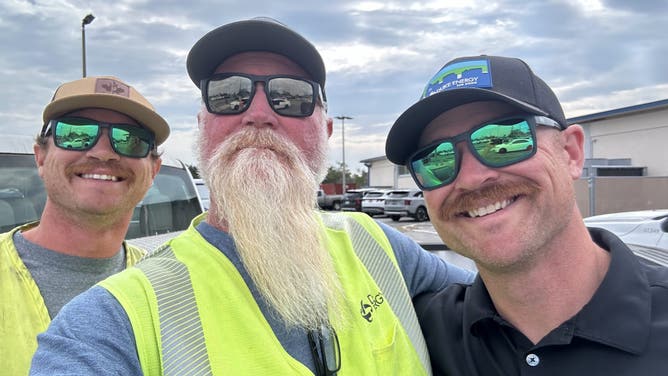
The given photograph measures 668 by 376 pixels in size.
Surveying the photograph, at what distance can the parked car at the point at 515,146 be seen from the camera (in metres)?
1.62

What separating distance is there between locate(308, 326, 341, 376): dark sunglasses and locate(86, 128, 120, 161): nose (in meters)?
1.39

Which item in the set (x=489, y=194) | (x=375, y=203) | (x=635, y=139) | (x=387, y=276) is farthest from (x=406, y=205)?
(x=489, y=194)

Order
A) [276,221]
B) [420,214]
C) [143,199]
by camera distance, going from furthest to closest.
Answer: [420,214] → [143,199] → [276,221]

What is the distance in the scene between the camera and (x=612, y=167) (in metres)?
23.0

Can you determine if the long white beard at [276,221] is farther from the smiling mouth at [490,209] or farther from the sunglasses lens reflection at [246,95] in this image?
the smiling mouth at [490,209]

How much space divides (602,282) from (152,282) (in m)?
1.38

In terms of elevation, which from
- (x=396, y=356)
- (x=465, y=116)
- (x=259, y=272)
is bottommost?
(x=396, y=356)

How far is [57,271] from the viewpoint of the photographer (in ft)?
7.20

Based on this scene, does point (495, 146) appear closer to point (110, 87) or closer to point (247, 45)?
point (247, 45)

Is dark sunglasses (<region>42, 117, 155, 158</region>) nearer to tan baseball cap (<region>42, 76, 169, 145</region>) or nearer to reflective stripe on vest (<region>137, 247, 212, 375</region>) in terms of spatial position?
tan baseball cap (<region>42, 76, 169, 145</region>)

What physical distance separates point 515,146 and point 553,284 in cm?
48

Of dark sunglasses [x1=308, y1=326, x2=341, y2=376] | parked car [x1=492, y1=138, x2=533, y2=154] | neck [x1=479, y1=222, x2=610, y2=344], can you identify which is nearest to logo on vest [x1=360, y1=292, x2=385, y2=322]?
dark sunglasses [x1=308, y1=326, x2=341, y2=376]

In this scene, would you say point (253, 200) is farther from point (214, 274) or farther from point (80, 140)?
point (80, 140)

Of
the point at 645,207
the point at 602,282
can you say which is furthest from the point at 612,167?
the point at 602,282
